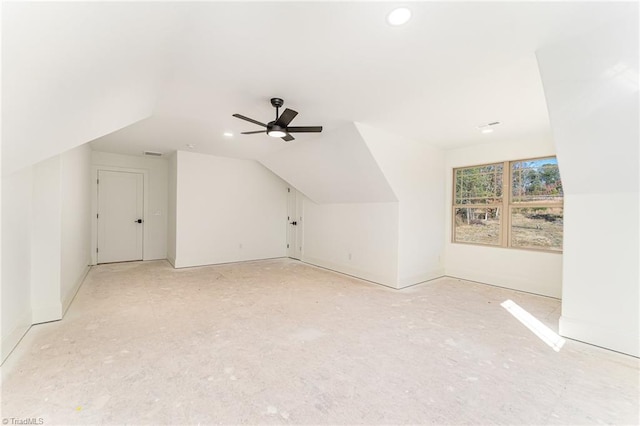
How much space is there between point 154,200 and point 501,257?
691cm

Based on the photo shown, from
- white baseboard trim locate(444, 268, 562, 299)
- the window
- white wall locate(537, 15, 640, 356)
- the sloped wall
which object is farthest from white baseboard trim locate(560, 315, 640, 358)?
the sloped wall

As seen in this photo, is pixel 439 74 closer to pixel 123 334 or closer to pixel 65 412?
pixel 65 412

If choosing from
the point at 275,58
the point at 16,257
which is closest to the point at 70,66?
the point at 275,58

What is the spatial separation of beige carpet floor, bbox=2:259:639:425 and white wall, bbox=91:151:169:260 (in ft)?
8.55

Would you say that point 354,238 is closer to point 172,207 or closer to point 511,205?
point 511,205

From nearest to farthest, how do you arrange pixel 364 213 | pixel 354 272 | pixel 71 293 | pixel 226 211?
pixel 71 293 < pixel 364 213 < pixel 354 272 < pixel 226 211

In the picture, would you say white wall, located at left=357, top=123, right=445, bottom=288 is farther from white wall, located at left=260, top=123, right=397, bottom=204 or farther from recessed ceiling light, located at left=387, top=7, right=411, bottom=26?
recessed ceiling light, located at left=387, top=7, right=411, bottom=26

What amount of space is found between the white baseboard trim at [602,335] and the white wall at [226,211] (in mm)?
5406

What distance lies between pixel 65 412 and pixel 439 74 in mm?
3429

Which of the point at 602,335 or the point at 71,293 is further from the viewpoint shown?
the point at 71,293

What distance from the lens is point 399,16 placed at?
5.24 ft

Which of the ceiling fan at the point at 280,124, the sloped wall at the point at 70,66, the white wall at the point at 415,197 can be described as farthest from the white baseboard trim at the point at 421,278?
the sloped wall at the point at 70,66

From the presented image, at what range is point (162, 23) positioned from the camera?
5.25 feet

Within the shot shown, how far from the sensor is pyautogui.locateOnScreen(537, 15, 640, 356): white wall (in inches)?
72.6
